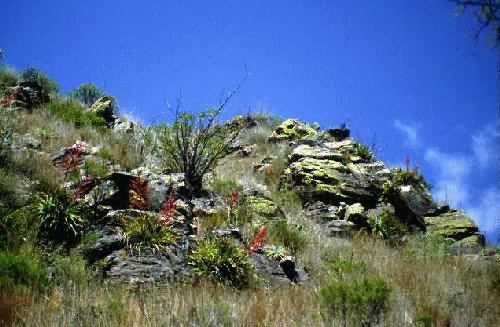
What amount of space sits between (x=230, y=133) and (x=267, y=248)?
1387 cm

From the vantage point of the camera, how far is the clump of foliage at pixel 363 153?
1714 centimetres

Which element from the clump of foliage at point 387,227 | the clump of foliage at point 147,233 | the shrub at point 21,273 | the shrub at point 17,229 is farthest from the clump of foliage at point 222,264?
the clump of foliage at point 387,227

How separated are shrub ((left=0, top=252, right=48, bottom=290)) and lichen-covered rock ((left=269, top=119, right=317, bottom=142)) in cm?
1415

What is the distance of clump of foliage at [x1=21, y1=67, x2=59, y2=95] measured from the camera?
17.7 m

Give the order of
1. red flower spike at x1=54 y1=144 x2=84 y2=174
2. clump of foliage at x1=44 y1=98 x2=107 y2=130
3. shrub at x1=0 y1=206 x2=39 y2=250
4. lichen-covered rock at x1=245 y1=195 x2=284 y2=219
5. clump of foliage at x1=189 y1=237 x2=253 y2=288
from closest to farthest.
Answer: shrub at x1=0 y1=206 x2=39 y2=250, clump of foliage at x1=189 y1=237 x2=253 y2=288, red flower spike at x1=54 y1=144 x2=84 y2=174, lichen-covered rock at x1=245 y1=195 x2=284 y2=219, clump of foliage at x1=44 y1=98 x2=107 y2=130

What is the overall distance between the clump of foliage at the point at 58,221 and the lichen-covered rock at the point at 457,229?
9.68 meters

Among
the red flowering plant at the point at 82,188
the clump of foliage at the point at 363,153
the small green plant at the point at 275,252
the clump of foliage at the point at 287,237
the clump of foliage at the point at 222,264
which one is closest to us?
the clump of foliage at the point at 222,264

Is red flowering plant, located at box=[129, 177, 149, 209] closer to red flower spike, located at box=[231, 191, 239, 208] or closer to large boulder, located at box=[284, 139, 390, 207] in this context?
red flower spike, located at box=[231, 191, 239, 208]

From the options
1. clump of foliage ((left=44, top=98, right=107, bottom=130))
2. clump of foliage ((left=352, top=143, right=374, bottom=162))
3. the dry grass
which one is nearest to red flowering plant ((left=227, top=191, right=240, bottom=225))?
the dry grass

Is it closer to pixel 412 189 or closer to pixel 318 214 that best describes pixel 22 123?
pixel 318 214

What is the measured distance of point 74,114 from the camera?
52.9 feet

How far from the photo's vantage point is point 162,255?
24.1 ft

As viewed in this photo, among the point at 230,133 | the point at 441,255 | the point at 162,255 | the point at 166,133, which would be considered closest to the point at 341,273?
the point at 162,255

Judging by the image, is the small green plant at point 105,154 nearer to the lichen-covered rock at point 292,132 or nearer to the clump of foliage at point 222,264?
the clump of foliage at point 222,264
